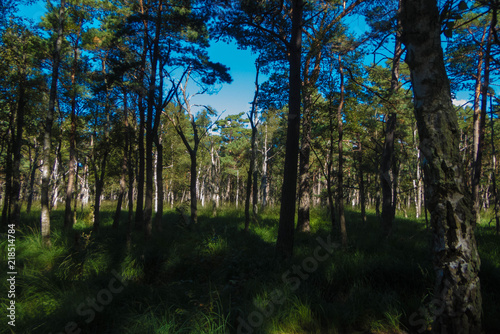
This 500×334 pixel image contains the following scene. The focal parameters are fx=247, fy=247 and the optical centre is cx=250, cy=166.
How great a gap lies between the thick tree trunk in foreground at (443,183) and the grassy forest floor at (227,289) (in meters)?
0.25

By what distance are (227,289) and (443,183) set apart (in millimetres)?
3904

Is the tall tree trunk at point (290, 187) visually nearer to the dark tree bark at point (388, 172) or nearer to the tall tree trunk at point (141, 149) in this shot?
the dark tree bark at point (388, 172)

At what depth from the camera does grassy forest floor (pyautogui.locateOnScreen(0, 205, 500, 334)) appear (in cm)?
335

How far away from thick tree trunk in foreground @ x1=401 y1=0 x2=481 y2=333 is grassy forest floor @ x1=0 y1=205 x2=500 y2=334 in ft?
0.83

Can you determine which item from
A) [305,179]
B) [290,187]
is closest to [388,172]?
[305,179]

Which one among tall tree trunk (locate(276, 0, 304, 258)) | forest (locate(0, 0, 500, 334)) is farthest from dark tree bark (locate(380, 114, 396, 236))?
tall tree trunk (locate(276, 0, 304, 258))

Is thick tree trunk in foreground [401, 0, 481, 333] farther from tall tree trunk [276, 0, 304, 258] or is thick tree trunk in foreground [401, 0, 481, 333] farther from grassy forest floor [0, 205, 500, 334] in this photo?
tall tree trunk [276, 0, 304, 258]

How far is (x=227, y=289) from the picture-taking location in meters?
4.70

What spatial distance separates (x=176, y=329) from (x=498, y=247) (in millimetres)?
7493

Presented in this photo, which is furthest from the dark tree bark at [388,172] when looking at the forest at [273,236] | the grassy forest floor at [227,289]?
the grassy forest floor at [227,289]

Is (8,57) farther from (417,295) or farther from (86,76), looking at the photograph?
(417,295)

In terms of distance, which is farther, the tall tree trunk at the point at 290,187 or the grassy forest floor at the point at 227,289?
the tall tree trunk at the point at 290,187

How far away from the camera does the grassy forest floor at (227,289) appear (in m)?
3.35

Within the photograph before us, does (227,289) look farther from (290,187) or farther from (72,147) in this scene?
(72,147)
